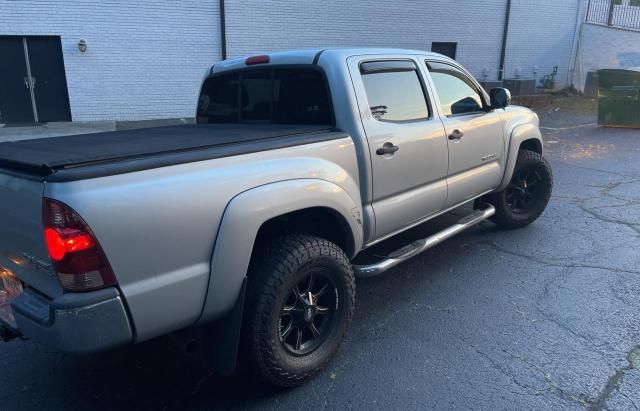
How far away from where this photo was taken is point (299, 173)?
9.14 feet

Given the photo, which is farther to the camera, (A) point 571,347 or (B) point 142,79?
(B) point 142,79

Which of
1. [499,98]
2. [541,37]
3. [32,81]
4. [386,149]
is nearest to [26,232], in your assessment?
[386,149]

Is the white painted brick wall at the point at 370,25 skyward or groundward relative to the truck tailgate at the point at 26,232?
skyward

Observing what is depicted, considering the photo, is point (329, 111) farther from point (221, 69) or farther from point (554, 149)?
point (554, 149)

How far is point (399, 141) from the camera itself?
352cm

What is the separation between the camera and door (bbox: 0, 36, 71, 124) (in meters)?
12.6

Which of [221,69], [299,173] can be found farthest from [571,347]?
[221,69]

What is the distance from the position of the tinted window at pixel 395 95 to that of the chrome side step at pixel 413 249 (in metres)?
0.96

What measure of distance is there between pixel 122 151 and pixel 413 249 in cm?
221

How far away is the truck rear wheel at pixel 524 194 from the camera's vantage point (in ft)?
17.2

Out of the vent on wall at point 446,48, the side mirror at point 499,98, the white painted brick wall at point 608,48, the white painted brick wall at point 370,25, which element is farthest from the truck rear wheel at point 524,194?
the white painted brick wall at point 608,48

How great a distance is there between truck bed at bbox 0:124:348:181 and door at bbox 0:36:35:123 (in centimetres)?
1154

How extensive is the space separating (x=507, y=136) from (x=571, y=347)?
228cm

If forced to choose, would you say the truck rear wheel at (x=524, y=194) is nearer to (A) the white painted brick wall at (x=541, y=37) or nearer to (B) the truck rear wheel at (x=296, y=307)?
(B) the truck rear wheel at (x=296, y=307)
